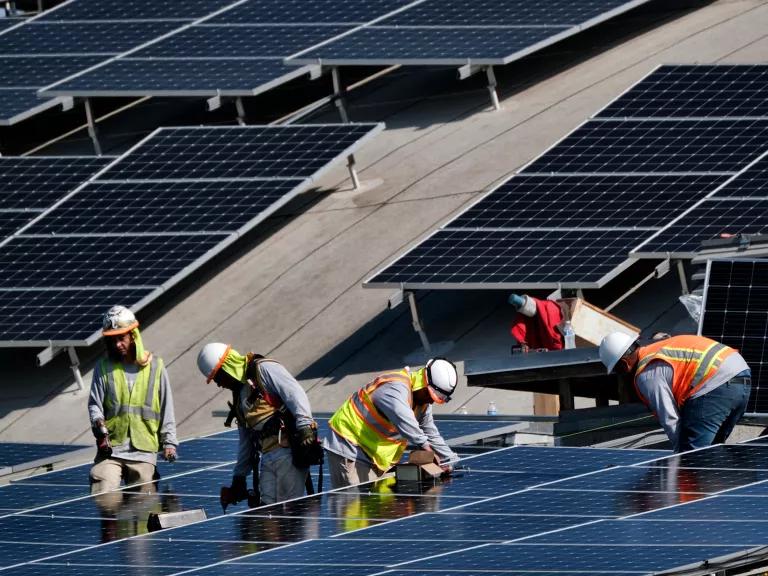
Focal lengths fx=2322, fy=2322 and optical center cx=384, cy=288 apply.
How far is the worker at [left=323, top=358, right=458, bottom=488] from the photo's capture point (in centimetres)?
1711

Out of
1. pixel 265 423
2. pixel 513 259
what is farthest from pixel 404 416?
pixel 513 259

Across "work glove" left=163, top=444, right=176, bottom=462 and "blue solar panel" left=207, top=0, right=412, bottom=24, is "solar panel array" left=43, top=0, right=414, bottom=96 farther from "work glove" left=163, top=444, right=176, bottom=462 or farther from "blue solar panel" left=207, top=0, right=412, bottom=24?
"work glove" left=163, top=444, right=176, bottom=462

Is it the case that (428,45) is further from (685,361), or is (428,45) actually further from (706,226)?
(685,361)

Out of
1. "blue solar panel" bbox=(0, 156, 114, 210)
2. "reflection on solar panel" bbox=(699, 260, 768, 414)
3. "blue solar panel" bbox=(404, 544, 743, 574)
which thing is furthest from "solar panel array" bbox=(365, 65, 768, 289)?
"blue solar panel" bbox=(404, 544, 743, 574)

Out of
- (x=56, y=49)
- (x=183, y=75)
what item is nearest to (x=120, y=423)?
(x=183, y=75)

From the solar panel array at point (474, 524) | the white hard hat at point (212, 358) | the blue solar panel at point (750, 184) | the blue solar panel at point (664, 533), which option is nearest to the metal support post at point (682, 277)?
the blue solar panel at point (750, 184)

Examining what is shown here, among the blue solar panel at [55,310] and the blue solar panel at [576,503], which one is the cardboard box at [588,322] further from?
the blue solar panel at [576,503]

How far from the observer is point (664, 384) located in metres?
17.5

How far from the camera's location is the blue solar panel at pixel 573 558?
1334cm

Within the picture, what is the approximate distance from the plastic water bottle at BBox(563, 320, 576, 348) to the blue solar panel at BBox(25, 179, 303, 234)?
23.5 ft

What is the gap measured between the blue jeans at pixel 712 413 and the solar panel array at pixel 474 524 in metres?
0.26

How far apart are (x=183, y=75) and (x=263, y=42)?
4.92 ft

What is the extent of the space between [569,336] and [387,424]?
6410mm

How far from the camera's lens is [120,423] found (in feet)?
62.6
